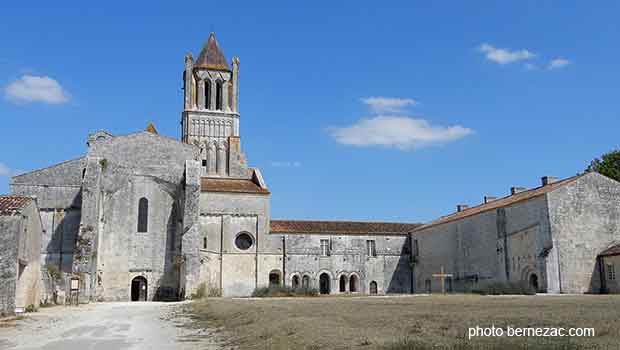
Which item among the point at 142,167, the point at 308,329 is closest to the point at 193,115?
the point at 142,167

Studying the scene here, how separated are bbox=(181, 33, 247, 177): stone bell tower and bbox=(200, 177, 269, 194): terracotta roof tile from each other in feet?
28.4

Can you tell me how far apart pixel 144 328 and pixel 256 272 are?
88.0 ft

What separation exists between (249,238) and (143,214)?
7990 mm

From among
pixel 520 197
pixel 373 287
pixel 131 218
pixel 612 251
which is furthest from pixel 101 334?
pixel 373 287

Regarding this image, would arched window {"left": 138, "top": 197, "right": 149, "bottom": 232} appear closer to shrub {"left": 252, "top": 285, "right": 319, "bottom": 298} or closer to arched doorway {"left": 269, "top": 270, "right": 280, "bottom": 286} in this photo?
shrub {"left": 252, "top": 285, "right": 319, "bottom": 298}

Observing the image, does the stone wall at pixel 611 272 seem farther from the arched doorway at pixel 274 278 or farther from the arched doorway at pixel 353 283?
the arched doorway at pixel 274 278

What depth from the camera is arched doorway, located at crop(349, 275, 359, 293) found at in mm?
46812

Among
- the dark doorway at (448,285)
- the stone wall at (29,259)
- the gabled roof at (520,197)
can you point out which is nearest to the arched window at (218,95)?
the gabled roof at (520,197)

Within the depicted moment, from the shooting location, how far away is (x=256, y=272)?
4347 centimetres

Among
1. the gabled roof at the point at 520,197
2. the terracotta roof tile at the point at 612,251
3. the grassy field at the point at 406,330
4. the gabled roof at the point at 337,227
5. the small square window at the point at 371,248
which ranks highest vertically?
the gabled roof at the point at 520,197

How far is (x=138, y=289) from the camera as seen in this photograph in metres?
40.4

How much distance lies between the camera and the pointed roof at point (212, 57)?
61.1 metres

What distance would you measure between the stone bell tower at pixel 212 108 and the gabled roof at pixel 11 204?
115 feet

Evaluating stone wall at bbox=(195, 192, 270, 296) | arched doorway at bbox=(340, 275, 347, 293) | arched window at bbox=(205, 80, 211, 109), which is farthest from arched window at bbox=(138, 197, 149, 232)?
arched window at bbox=(205, 80, 211, 109)
